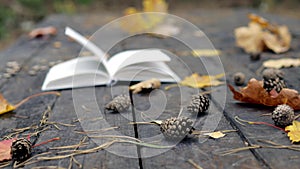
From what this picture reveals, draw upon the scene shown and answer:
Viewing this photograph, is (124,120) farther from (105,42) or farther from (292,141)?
(105,42)

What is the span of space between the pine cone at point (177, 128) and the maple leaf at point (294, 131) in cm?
26

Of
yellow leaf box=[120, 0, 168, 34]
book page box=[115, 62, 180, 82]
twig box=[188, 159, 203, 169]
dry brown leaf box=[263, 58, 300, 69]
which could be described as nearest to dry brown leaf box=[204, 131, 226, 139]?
twig box=[188, 159, 203, 169]

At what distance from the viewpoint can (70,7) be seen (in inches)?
207

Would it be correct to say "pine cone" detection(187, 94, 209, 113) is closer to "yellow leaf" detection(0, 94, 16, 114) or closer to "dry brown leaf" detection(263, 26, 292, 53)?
"yellow leaf" detection(0, 94, 16, 114)

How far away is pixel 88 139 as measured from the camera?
108 centimetres

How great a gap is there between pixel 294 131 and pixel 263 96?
0.77ft

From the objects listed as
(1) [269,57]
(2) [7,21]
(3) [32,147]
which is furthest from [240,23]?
(2) [7,21]

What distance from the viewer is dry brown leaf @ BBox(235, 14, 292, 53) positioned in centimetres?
214

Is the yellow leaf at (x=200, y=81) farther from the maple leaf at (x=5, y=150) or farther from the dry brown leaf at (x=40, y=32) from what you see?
Result: the dry brown leaf at (x=40, y=32)

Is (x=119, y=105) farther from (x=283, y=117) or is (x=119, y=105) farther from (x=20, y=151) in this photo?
(x=283, y=117)

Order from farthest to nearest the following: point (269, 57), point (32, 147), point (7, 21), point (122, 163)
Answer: point (7, 21), point (269, 57), point (32, 147), point (122, 163)

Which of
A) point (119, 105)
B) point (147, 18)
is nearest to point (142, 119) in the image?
point (119, 105)

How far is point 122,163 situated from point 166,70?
770 millimetres

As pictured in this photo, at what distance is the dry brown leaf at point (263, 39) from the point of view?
84.4 inches
